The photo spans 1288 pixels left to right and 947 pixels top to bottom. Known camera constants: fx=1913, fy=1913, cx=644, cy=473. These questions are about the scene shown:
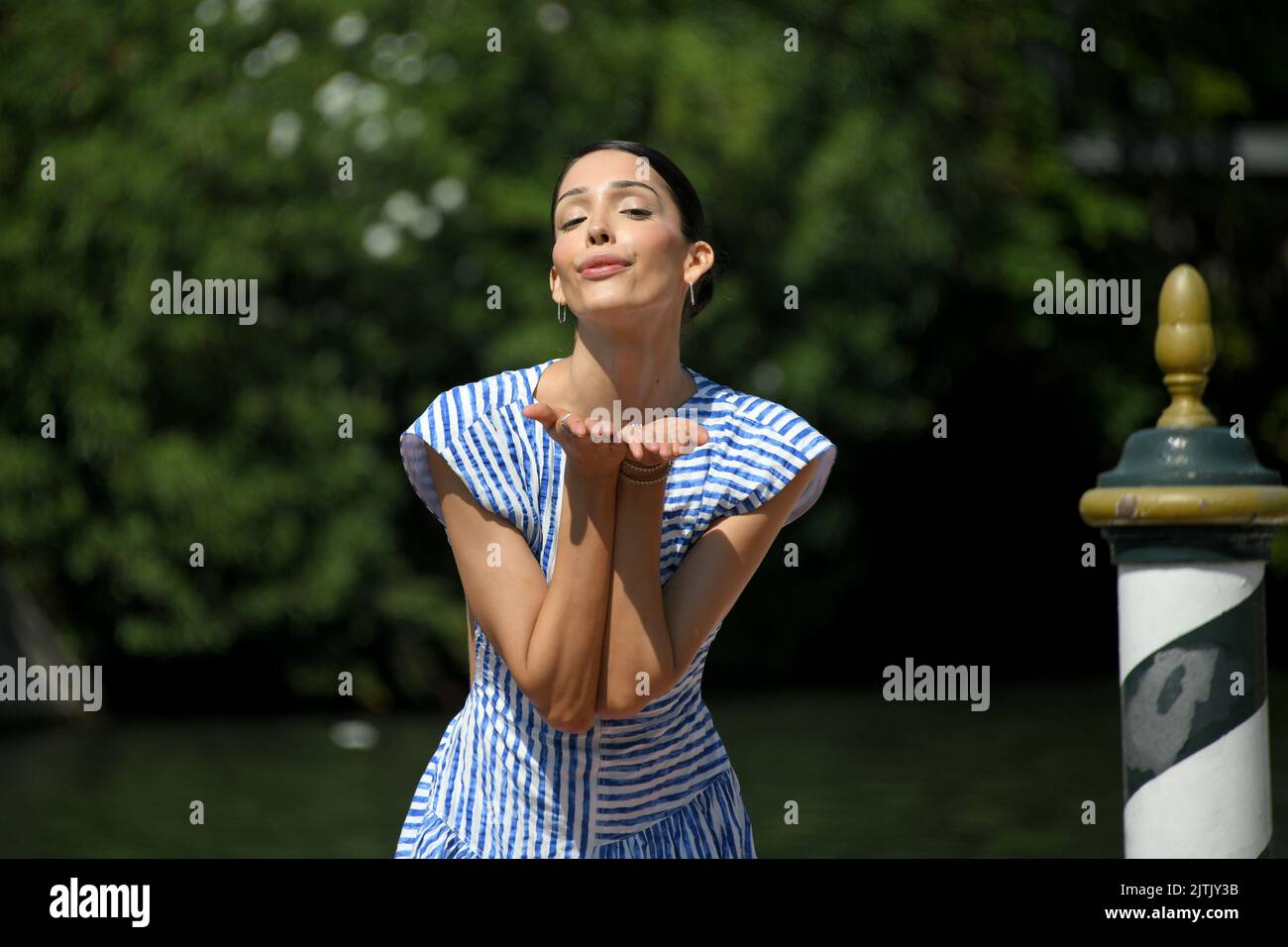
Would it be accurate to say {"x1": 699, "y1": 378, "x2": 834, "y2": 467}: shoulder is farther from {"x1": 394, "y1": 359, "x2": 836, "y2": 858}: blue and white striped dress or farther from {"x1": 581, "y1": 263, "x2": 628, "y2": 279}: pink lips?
{"x1": 581, "y1": 263, "x2": 628, "y2": 279}: pink lips

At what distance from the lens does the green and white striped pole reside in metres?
3.62

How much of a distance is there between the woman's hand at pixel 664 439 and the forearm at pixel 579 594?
0.08m

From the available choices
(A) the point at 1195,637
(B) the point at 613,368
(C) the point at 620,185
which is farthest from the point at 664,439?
(A) the point at 1195,637

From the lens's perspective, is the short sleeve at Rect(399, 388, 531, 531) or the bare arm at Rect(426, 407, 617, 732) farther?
the short sleeve at Rect(399, 388, 531, 531)

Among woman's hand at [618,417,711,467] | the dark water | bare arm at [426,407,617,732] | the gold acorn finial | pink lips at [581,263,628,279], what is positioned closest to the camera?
woman's hand at [618,417,711,467]

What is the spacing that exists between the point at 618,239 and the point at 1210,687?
165 cm

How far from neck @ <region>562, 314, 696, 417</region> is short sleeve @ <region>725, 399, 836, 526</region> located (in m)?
0.16

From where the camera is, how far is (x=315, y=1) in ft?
41.0

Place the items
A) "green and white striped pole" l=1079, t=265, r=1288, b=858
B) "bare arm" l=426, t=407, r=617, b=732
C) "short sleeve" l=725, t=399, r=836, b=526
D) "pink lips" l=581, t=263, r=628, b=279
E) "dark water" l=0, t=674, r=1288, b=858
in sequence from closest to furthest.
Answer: "bare arm" l=426, t=407, r=617, b=732 → "pink lips" l=581, t=263, r=628, b=279 → "short sleeve" l=725, t=399, r=836, b=526 → "green and white striped pole" l=1079, t=265, r=1288, b=858 → "dark water" l=0, t=674, r=1288, b=858

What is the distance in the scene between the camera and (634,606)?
2584 mm

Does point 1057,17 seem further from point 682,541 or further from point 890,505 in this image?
point 682,541

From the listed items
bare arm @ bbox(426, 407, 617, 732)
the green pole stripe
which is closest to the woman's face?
bare arm @ bbox(426, 407, 617, 732)

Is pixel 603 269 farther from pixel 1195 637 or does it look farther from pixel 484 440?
pixel 1195 637
